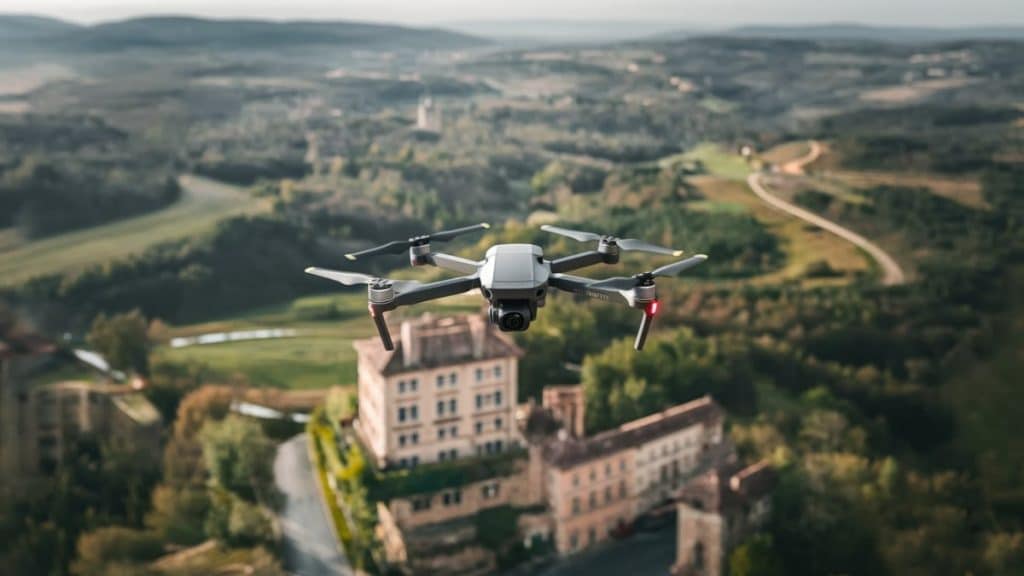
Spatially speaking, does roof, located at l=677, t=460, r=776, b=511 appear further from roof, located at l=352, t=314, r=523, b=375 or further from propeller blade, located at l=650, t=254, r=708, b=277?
propeller blade, located at l=650, t=254, r=708, b=277

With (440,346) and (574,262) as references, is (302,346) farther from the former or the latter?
(574,262)

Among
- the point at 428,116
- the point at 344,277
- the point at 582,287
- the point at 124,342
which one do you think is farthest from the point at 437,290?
the point at 428,116

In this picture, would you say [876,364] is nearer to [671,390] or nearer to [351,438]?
[671,390]

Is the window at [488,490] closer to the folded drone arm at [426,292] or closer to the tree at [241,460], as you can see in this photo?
the tree at [241,460]

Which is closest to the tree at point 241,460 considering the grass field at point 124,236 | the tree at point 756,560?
the tree at point 756,560

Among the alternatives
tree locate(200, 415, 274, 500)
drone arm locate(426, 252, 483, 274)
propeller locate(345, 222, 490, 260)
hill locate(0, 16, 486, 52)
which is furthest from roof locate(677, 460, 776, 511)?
hill locate(0, 16, 486, 52)

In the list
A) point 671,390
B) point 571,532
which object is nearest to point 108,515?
point 571,532
